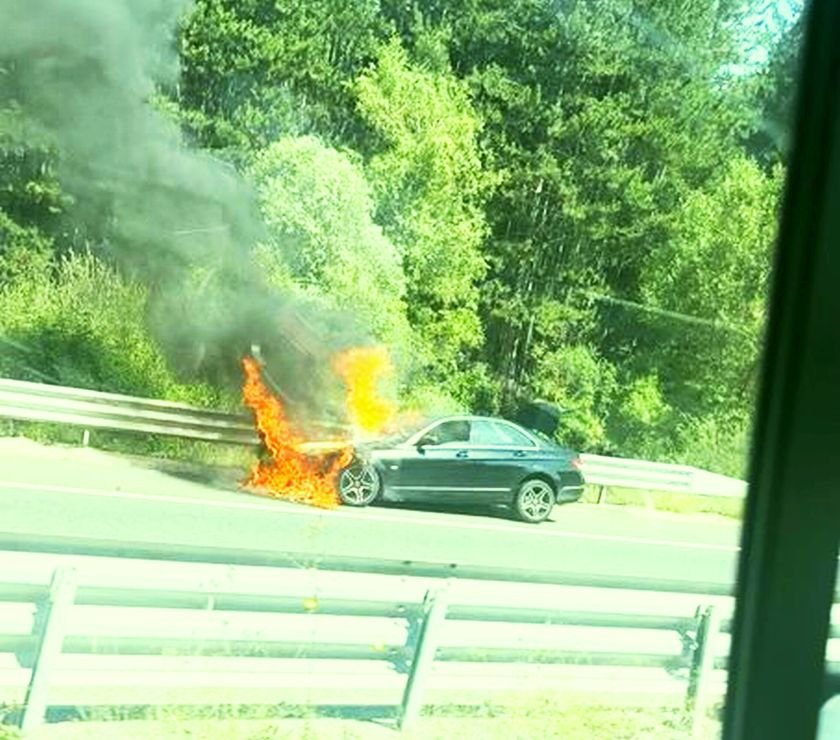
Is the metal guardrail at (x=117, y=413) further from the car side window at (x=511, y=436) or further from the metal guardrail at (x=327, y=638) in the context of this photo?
the car side window at (x=511, y=436)

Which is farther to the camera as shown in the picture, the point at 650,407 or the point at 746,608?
the point at 650,407

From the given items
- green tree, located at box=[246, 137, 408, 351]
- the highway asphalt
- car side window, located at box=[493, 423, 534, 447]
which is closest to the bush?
the highway asphalt

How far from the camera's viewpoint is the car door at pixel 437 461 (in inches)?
82.4

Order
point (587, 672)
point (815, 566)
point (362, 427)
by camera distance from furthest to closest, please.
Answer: point (587, 672) < point (362, 427) < point (815, 566)

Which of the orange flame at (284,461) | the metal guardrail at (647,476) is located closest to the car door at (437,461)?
the orange flame at (284,461)

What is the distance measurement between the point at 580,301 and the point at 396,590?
0.61 meters

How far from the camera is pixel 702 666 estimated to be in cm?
220

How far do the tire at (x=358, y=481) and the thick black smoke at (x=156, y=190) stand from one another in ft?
0.42

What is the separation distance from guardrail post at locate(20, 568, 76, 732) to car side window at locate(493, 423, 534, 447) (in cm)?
75

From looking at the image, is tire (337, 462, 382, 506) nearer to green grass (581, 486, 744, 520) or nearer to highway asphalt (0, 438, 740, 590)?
highway asphalt (0, 438, 740, 590)

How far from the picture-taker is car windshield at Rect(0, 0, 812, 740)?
2010 mm

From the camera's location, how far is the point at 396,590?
219 cm

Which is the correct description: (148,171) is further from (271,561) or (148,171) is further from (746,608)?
(746,608)

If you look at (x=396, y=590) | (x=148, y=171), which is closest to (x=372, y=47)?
(x=148, y=171)
